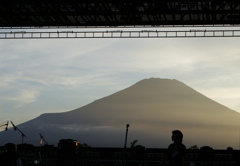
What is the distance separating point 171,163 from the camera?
796 centimetres
